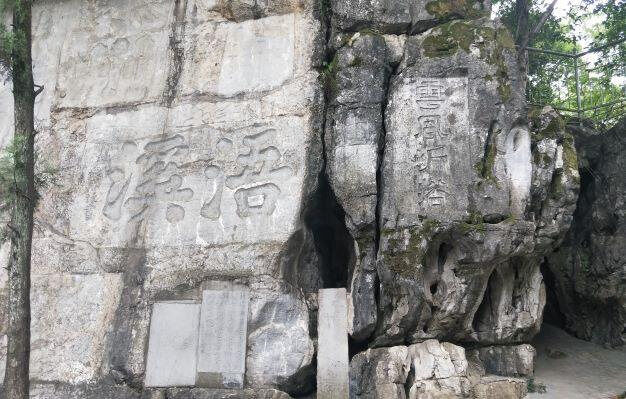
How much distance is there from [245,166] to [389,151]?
179 cm

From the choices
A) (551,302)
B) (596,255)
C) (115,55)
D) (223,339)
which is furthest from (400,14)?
(551,302)

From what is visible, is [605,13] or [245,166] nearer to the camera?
[245,166]

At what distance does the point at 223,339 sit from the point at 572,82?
8.43 m

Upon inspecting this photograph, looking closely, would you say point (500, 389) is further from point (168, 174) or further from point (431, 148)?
point (168, 174)

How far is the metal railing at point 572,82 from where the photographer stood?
11.1m

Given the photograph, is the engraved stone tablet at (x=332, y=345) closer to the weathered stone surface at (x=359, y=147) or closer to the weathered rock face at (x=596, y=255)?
the weathered stone surface at (x=359, y=147)

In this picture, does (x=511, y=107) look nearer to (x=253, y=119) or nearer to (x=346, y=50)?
(x=346, y=50)

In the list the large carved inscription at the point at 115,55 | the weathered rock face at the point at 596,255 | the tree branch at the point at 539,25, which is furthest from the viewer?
the tree branch at the point at 539,25

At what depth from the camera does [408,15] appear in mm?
8195

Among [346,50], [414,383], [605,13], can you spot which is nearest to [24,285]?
[414,383]

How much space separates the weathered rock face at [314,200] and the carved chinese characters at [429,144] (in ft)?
0.07

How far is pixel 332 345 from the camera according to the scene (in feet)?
23.1

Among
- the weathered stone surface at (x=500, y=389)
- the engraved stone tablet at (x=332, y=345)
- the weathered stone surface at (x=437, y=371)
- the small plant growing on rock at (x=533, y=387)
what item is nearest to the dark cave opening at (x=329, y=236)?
the engraved stone tablet at (x=332, y=345)

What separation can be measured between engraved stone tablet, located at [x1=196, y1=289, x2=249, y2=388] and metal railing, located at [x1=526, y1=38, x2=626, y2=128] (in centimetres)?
656
